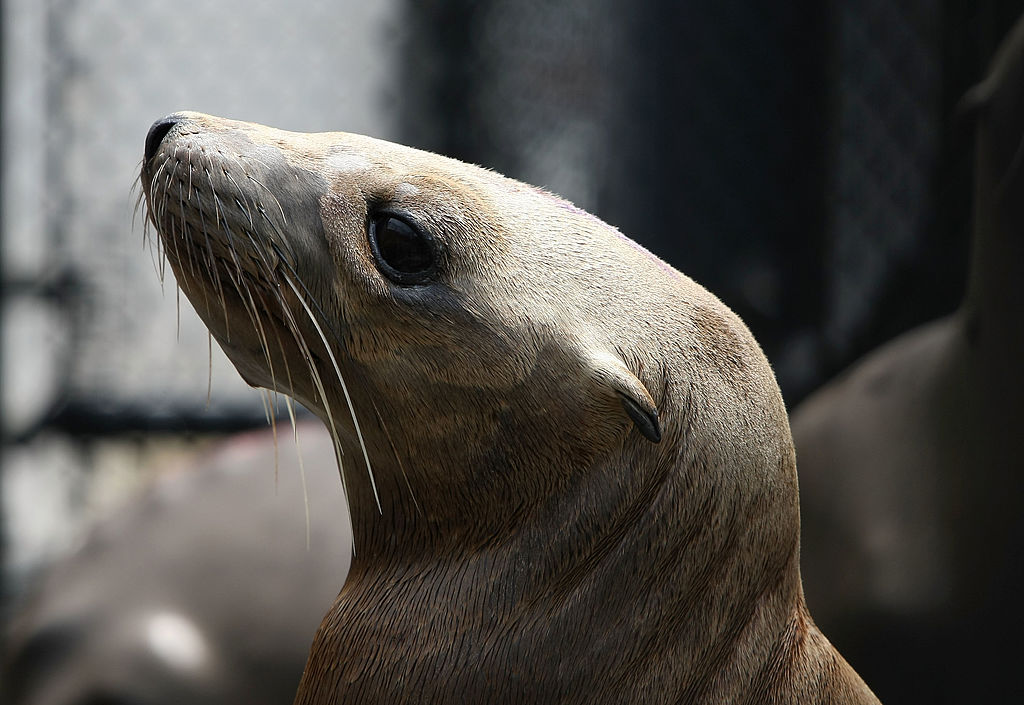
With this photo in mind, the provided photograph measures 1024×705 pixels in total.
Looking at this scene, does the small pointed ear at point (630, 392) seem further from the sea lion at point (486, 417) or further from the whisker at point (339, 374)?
the whisker at point (339, 374)

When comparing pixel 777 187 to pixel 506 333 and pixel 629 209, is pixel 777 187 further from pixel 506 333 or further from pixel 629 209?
pixel 506 333

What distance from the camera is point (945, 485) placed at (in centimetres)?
86

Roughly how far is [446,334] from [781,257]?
1108mm

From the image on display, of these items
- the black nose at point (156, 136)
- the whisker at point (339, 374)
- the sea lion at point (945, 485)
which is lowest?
the sea lion at point (945, 485)

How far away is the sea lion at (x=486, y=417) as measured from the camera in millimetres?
483

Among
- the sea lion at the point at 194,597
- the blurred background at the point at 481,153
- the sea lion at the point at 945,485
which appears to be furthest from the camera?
the blurred background at the point at 481,153

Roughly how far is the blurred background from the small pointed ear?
0.83 meters

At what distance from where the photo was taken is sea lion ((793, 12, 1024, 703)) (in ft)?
2.51

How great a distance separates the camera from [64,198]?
188cm

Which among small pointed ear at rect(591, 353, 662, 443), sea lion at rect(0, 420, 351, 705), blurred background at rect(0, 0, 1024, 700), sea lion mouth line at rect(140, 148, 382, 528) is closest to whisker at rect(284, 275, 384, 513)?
sea lion mouth line at rect(140, 148, 382, 528)

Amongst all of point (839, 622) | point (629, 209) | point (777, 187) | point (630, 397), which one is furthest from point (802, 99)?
point (630, 397)

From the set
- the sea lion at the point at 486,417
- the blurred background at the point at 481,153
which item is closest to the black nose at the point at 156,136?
the sea lion at the point at 486,417

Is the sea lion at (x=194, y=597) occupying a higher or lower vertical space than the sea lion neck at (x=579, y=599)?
lower

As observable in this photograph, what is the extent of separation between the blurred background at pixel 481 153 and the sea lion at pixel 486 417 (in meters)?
0.80
